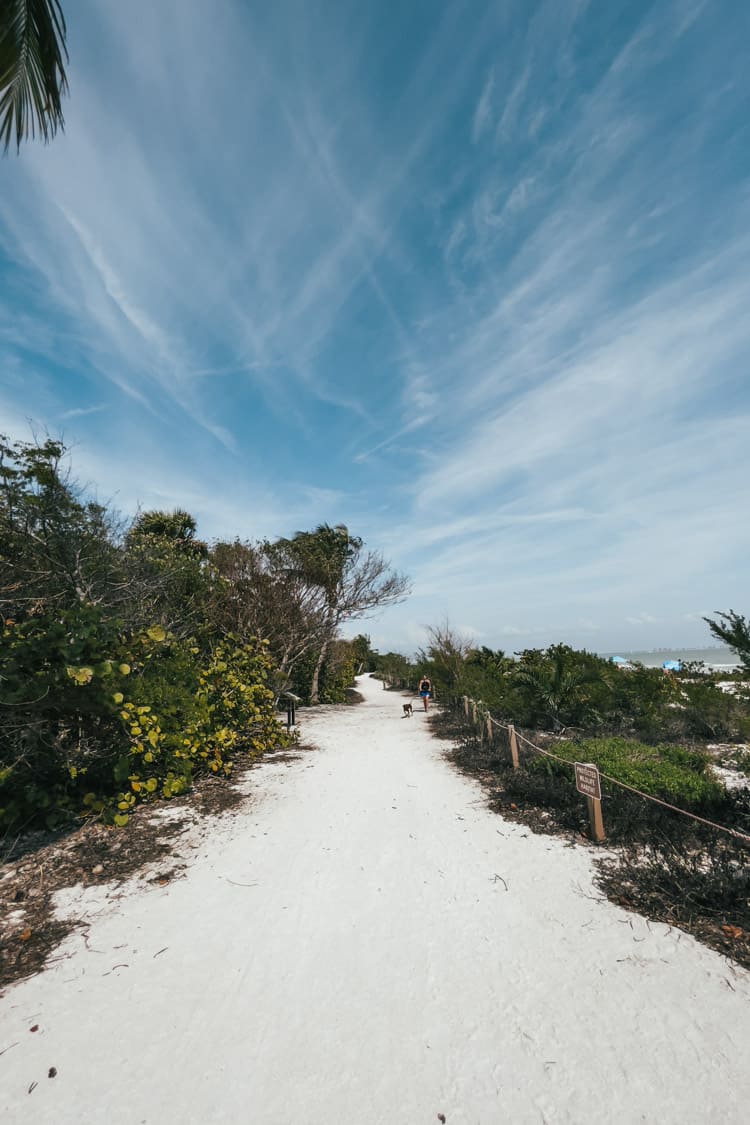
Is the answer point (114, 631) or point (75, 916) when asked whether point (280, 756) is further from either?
point (75, 916)

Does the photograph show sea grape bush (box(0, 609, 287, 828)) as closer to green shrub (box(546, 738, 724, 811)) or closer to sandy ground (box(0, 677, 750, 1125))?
sandy ground (box(0, 677, 750, 1125))

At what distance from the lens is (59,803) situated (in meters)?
5.32

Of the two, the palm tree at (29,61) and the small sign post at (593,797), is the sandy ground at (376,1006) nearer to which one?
the small sign post at (593,797)

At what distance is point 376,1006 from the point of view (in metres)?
2.73

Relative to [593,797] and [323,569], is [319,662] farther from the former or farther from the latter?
[593,797]

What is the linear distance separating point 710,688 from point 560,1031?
11.6 meters

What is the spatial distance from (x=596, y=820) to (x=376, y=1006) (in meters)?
3.30

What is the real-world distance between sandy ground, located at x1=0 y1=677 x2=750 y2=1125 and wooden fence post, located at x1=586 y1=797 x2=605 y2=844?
1.69 feet

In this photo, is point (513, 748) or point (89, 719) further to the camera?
point (513, 748)

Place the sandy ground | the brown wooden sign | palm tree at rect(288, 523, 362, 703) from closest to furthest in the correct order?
1. the sandy ground
2. the brown wooden sign
3. palm tree at rect(288, 523, 362, 703)

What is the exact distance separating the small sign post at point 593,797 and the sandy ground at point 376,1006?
539 millimetres

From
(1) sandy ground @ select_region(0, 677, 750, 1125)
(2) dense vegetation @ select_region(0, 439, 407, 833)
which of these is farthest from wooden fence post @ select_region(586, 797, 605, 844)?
(2) dense vegetation @ select_region(0, 439, 407, 833)

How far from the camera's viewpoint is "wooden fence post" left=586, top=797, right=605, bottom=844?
4.99m

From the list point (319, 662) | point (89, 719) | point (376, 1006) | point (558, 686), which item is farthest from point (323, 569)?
point (376, 1006)
